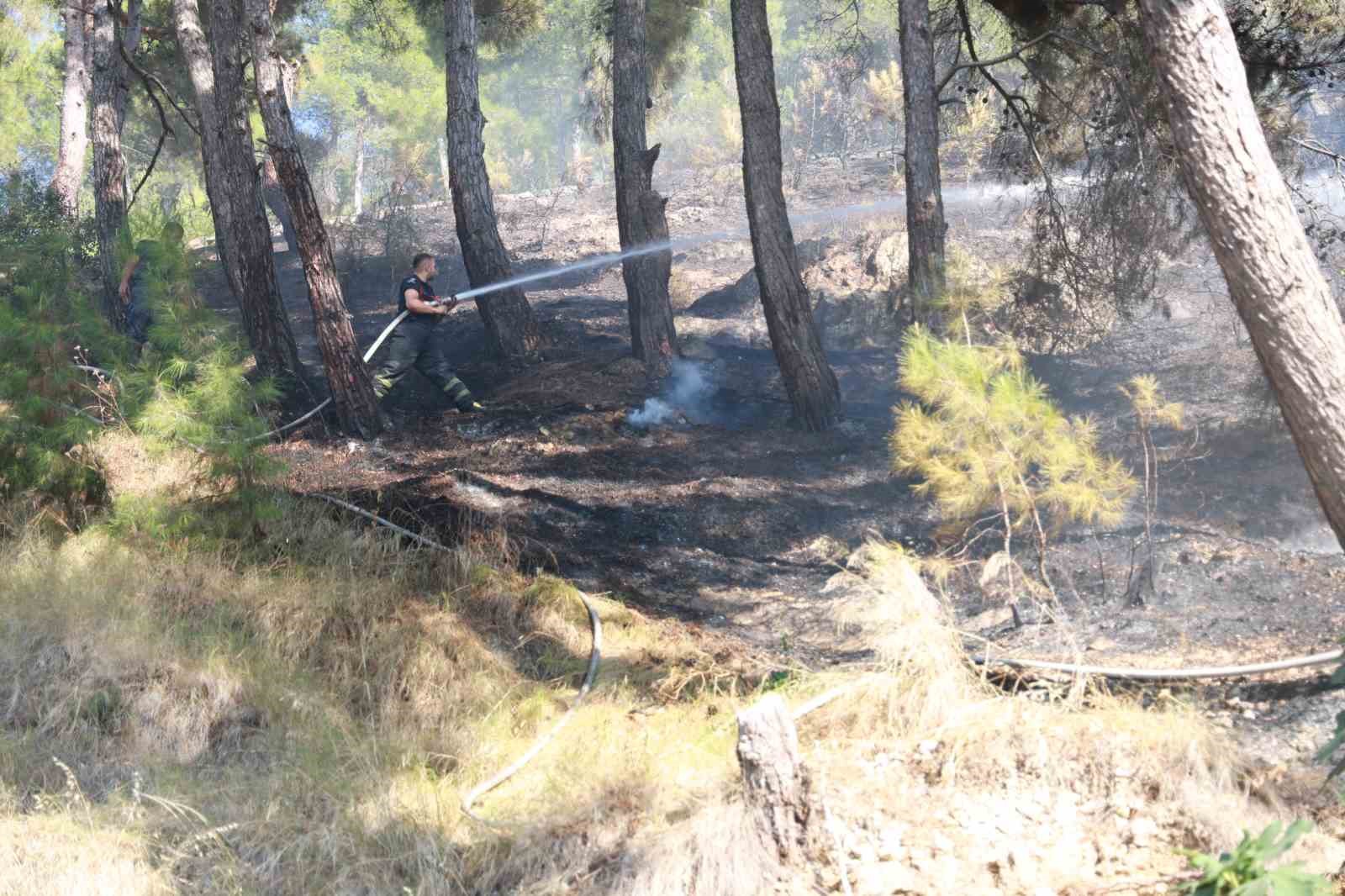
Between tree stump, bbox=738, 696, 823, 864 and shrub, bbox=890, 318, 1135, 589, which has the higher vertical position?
shrub, bbox=890, 318, 1135, 589

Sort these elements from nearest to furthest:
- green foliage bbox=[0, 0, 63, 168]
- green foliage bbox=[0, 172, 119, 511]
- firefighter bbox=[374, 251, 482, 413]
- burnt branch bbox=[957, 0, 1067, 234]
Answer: green foliage bbox=[0, 172, 119, 511] < burnt branch bbox=[957, 0, 1067, 234] < firefighter bbox=[374, 251, 482, 413] < green foliage bbox=[0, 0, 63, 168]

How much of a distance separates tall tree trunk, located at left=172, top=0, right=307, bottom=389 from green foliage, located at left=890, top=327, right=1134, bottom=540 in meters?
6.69

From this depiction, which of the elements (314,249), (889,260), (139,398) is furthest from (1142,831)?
(889,260)

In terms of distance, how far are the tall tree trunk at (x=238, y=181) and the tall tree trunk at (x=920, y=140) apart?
19.4ft

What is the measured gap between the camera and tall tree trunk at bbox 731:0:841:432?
1009 centimetres

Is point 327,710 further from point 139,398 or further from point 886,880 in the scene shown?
point 886,880

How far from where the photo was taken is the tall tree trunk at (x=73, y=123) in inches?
650

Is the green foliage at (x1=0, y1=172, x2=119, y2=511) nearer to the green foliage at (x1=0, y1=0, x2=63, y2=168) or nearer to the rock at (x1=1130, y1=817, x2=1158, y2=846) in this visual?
the rock at (x1=1130, y1=817, x2=1158, y2=846)

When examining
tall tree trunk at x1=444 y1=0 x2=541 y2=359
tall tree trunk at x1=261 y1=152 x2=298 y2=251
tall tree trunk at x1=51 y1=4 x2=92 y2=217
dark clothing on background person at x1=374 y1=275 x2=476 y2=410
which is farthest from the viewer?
tall tree trunk at x1=261 y1=152 x2=298 y2=251

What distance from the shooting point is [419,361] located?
1110cm

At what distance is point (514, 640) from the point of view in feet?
21.9

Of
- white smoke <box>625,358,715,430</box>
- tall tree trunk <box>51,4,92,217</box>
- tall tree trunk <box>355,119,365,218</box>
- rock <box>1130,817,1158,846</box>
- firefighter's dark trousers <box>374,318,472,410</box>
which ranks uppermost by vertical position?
tall tree trunk <box>355,119,365,218</box>

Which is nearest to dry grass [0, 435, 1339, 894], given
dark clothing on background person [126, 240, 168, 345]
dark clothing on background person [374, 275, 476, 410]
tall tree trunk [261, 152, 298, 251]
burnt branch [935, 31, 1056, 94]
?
dark clothing on background person [126, 240, 168, 345]

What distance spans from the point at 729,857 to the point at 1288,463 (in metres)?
6.81
